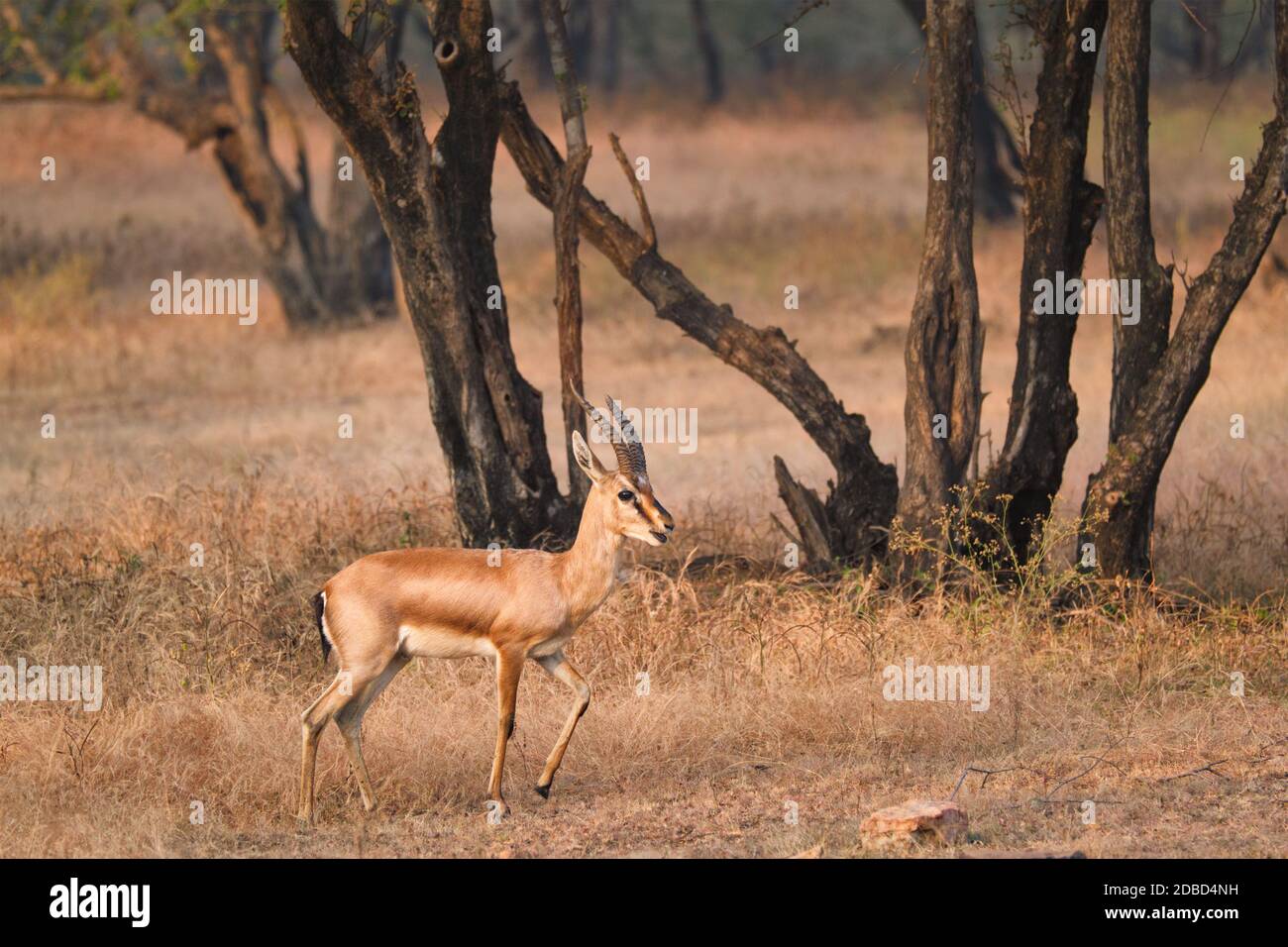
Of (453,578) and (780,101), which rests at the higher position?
(780,101)

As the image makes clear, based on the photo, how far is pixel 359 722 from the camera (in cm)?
696

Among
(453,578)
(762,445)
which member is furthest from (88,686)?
(762,445)

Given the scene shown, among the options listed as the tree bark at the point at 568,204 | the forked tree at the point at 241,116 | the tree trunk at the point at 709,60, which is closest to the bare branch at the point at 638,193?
the tree bark at the point at 568,204

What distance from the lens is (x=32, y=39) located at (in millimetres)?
19531

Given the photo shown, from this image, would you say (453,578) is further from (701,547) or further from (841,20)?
(841,20)

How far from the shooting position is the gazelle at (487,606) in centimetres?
671

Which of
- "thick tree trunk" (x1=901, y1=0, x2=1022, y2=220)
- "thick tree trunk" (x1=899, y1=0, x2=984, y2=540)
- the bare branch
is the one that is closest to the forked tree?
"thick tree trunk" (x1=901, y1=0, x2=1022, y2=220)

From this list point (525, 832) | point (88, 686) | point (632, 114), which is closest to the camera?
point (525, 832)

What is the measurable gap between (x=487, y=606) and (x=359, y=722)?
2.55 feet

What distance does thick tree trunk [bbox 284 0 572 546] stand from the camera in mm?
9344

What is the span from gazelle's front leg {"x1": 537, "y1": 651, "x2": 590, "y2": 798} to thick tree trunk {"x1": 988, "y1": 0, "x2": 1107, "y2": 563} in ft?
11.3

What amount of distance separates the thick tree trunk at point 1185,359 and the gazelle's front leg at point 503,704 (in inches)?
142

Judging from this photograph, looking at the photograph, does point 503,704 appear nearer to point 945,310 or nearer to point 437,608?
point 437,608

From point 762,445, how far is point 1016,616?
576 centimetres
